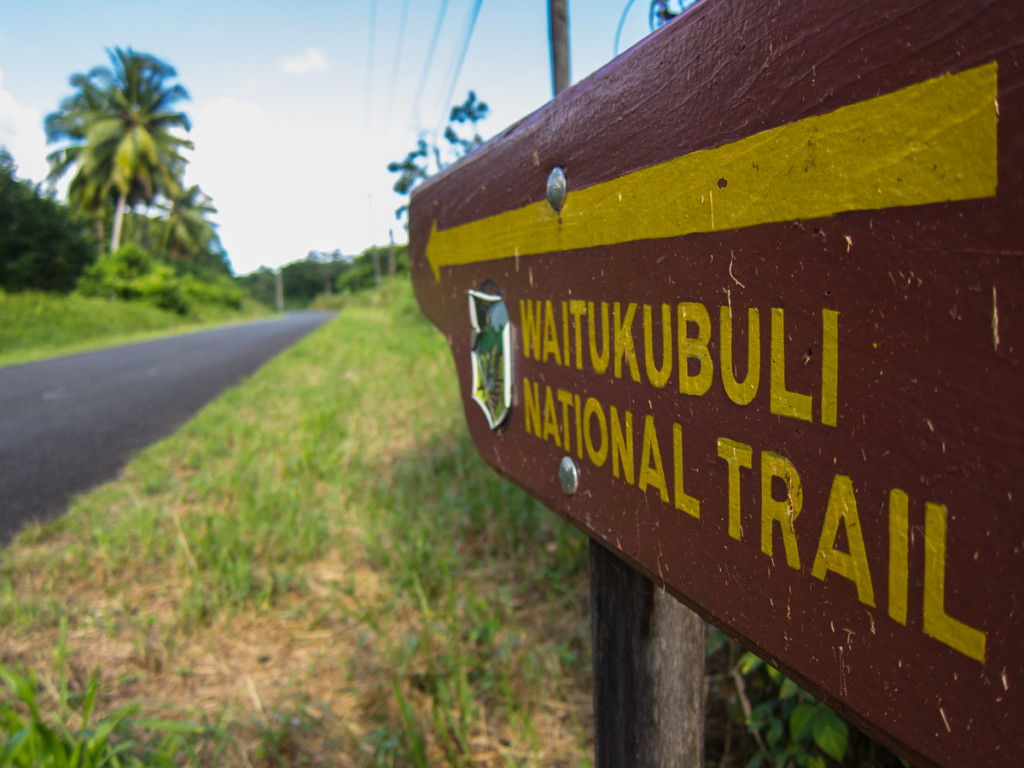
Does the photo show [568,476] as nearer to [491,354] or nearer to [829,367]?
[491,354]

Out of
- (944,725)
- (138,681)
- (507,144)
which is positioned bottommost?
(138,681)

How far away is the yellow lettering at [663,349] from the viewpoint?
1.50ft

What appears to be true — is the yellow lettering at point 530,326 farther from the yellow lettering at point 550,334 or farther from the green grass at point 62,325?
the green grass at point 62,325

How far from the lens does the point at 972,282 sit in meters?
0.26

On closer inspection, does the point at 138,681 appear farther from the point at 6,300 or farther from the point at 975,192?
the point at 6,300

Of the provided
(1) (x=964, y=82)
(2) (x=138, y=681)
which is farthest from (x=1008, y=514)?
(2) (x=138, y=681)

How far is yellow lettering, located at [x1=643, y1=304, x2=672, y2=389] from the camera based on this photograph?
0.46 meters

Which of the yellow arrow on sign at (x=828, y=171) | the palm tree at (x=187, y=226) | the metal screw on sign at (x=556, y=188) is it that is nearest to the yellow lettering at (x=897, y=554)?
the yellow arrow on sign at (x=828, y=171)

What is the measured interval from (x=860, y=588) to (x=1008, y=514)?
0.09m

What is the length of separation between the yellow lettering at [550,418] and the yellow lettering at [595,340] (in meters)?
0.09

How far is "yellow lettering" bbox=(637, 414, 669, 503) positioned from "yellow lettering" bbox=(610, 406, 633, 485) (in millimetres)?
16

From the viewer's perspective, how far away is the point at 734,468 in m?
0.41

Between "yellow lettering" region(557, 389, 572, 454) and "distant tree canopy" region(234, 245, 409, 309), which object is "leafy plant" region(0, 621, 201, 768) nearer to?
"yellow lettering" region(557, 389, 572, 454)

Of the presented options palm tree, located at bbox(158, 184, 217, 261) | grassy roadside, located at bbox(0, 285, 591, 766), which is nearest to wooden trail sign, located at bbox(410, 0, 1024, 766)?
grassy roadside, located at bbox(0, 285, 591, 766)
